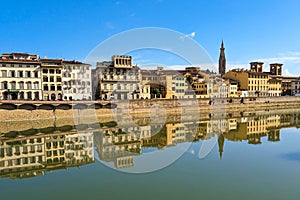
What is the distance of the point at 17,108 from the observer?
32.4 meters

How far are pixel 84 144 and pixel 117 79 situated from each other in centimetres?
2537

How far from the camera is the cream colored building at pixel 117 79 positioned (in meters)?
45.9

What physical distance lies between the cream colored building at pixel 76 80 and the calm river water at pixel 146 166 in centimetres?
1709

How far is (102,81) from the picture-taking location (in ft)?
149

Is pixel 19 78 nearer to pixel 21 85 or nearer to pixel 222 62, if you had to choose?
pixel 21 85

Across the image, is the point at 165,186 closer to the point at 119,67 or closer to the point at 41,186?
the point at 41,186

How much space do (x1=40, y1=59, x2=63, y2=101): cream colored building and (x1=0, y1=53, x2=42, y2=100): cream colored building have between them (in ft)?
2.84

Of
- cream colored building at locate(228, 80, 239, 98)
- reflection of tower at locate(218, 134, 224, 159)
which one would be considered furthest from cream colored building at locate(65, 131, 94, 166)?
cream colored building at locate(228, 80, 239, 98)

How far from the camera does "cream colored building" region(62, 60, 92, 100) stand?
42781 millimetres

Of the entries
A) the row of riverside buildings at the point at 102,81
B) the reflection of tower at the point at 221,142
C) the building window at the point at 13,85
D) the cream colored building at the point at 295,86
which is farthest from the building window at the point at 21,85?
the cream colored building at the point at 295,86

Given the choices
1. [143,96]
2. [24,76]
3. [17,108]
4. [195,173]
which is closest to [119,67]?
[143,96]

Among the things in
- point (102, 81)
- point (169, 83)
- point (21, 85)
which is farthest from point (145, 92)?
point (21, 85)

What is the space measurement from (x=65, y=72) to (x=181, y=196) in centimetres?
3682

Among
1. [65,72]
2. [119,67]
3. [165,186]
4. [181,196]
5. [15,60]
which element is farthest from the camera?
[119,67]
